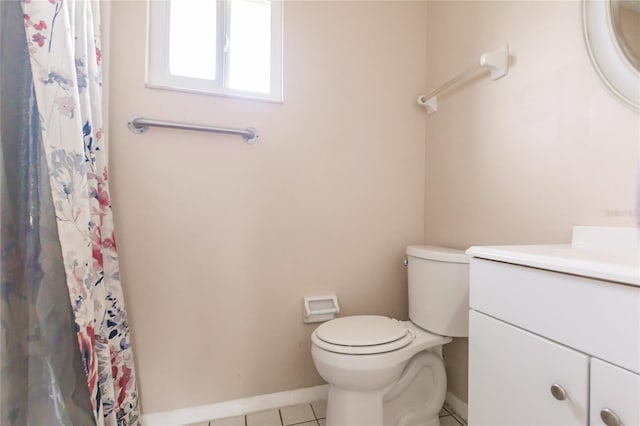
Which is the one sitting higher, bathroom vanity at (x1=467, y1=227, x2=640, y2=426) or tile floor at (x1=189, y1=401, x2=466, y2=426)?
bathroom vanity at (x1=467, y1=227, x2=640, y2=426)

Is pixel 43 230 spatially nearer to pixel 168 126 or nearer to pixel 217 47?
pixel 168 126

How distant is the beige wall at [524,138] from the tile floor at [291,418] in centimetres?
13

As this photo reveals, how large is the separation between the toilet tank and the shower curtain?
1158mm

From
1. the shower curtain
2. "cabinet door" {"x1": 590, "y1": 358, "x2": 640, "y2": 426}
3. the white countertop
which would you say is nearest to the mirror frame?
the white countertop

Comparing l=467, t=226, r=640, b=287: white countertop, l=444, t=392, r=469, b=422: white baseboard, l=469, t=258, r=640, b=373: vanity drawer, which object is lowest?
l=444, t=392, r=469, b=422: white baseboard

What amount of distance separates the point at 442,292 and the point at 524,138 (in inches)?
25.6

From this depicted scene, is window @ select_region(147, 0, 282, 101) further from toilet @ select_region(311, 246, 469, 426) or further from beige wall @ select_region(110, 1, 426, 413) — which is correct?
toilet @ select_region(311, 246, 469, 426)

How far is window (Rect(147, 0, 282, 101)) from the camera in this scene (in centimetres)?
124

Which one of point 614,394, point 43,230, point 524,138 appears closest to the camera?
point 614,394

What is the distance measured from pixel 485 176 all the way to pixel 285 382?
→ 1.29 metres

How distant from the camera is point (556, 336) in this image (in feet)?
1.81

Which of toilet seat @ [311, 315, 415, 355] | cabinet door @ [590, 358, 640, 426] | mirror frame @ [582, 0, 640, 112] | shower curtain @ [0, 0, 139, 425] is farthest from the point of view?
toilet seat @ [311, 315, 415, 355]

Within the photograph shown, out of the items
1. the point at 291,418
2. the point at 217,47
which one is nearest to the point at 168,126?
the point at 217,47

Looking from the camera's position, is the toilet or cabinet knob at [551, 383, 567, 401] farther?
the toilet
